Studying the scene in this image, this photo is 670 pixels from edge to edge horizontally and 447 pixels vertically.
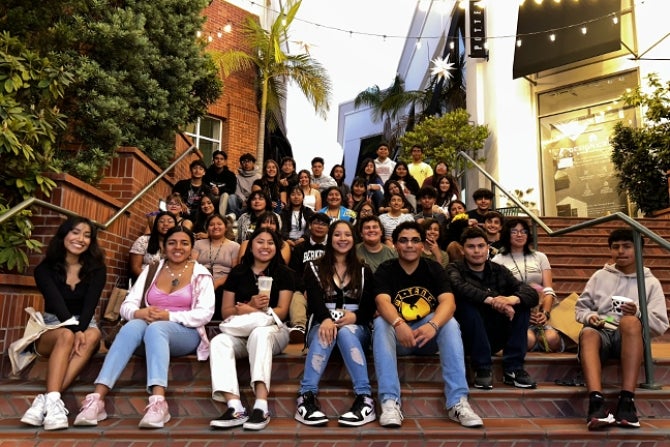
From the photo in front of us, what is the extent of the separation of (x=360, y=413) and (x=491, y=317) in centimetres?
134

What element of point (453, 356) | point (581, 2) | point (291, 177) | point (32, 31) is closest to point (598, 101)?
point (581, 2)

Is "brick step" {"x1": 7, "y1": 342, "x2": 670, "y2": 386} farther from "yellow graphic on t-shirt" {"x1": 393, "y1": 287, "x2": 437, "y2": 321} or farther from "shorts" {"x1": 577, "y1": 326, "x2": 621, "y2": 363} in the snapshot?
"yellow graphic on t-shirt" {"x1": 393, "y1": 287, "x2": 437, "y2": 321}

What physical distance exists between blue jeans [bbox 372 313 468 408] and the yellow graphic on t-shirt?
0.70 ft

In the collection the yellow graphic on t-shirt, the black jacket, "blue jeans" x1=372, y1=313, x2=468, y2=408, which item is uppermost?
the black jacket

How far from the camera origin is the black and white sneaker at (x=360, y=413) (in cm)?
324

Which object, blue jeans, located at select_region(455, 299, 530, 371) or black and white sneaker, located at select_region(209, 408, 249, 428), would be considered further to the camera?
blue jeans, located at select_region(455, 299, 530, 371)

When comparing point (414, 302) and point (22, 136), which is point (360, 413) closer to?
point (414, 302)

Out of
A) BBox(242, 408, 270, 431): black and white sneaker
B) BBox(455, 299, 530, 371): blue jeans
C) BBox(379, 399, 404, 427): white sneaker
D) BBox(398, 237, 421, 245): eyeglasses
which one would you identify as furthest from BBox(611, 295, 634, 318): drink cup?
Result: BBox(242, 408, 270, 431): black and white sneaker

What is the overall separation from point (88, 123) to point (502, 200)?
9.15 m

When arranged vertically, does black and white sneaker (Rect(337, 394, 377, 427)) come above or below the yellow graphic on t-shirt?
below

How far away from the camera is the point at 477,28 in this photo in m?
12.9

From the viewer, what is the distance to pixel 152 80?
653 centimetres

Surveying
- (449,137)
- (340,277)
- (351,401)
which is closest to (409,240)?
(340,277)

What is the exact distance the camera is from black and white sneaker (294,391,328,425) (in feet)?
10.6
